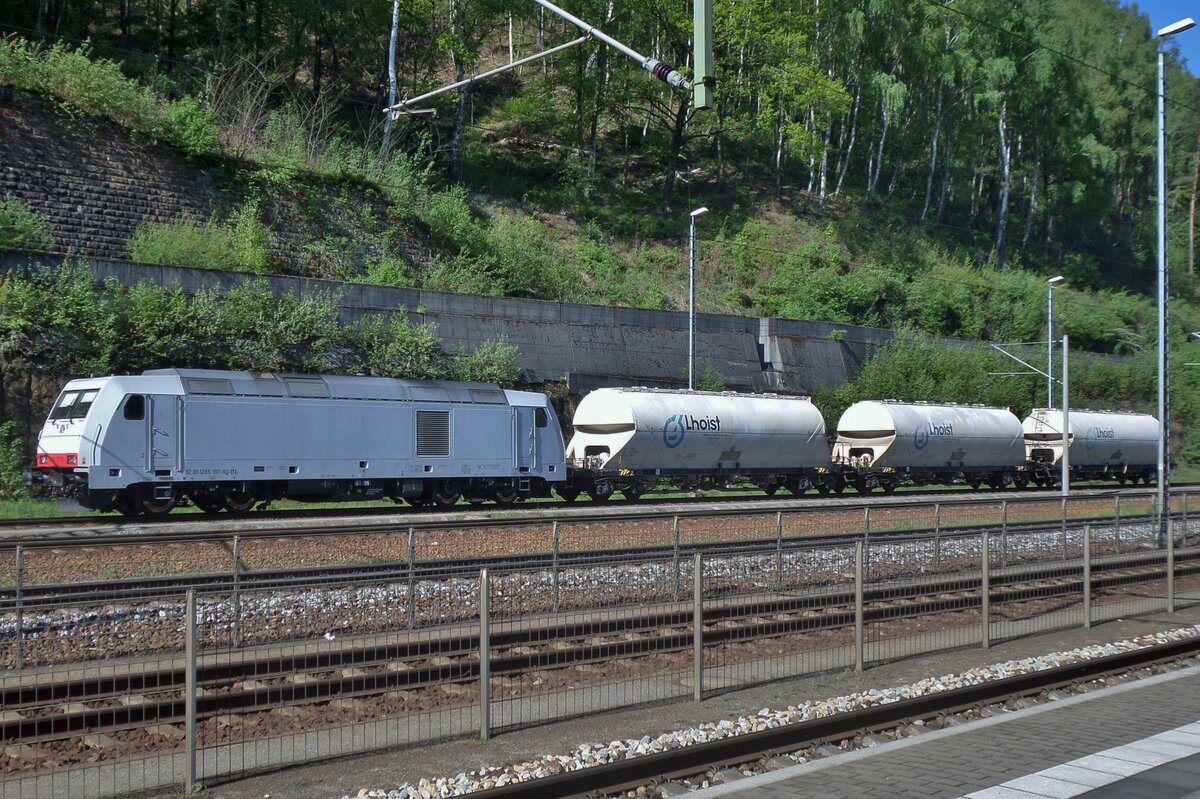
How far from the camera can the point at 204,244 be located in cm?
3503

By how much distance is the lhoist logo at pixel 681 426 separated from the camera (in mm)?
31953

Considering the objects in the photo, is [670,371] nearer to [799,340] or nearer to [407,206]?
[799,340]

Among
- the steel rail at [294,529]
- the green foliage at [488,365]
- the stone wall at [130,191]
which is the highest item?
the stone wall at [130,191]

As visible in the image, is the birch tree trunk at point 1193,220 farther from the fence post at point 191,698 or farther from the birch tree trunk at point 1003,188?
the fence post at point 191,698

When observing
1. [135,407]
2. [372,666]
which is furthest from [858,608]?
[135,407]

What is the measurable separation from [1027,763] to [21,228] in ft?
103

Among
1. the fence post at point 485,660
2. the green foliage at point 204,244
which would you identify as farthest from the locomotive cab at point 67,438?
the fence post at point 485,660

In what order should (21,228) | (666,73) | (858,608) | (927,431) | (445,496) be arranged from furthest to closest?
(927,431) → (21,228) → (445,496) → (858,608) → (666,73)

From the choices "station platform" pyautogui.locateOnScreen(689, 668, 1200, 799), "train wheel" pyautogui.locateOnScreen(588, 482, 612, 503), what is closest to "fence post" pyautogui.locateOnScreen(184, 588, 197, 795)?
"station platform" pyautogui.locateOnScreen(689, 668, 1200, 799)

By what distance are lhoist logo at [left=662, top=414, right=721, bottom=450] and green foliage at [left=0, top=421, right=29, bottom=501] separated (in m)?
17.6

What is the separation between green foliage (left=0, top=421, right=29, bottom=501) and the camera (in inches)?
1024

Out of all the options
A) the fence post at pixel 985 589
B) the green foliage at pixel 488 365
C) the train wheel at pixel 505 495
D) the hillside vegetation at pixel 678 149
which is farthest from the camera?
the hillside vegetation at pixel 678 149

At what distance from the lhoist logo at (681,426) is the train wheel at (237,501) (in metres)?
12.6

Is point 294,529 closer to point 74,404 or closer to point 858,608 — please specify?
point 858,608
